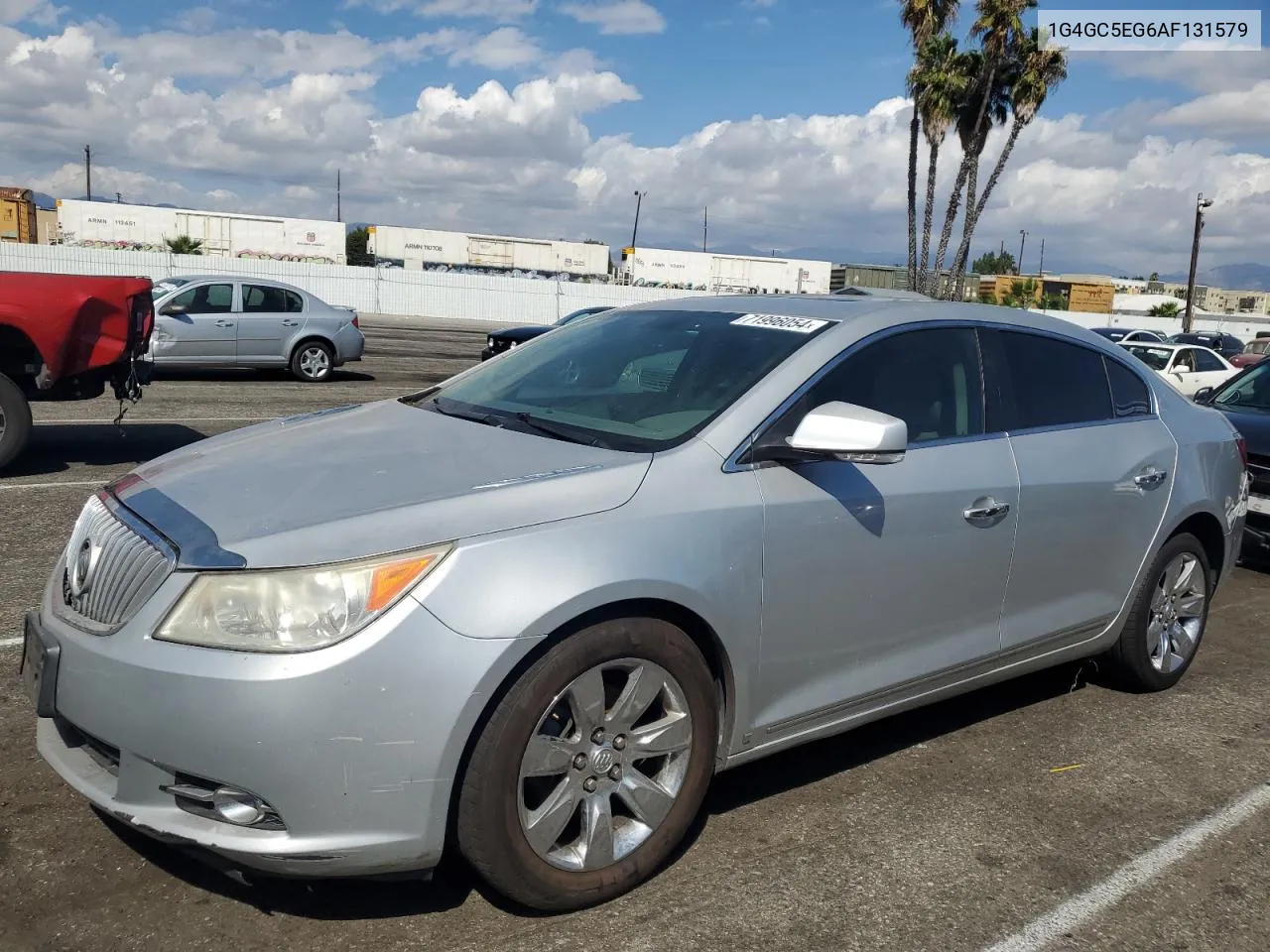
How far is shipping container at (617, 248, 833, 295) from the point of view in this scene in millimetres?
66562

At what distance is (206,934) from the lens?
2.75 m

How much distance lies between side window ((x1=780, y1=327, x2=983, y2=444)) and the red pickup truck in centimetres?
658

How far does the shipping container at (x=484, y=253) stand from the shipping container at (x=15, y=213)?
1836 centimetres

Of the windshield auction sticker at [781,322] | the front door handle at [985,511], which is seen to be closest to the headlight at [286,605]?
the windshield auction sticker at [781,322]

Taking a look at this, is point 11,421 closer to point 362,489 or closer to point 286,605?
point 362,489

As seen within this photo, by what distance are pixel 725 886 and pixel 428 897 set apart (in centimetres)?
82

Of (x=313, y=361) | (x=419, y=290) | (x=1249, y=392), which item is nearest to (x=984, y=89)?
(x=419, y=290)

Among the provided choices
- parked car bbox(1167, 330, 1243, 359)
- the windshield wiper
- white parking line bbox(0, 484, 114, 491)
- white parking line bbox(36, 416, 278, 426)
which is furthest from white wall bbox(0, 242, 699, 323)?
the windshield wiper

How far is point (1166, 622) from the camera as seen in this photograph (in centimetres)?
483

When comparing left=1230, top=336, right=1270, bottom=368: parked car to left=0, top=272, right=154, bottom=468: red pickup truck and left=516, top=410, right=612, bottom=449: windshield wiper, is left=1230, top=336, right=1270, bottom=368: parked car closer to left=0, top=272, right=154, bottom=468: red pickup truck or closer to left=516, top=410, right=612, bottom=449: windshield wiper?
left=0, top=272, right=154, bottom=468: red pickup truck

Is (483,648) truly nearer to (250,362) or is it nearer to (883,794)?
(883,794)

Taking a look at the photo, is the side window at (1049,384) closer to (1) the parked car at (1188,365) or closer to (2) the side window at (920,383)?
(2) the side window at (920,383)

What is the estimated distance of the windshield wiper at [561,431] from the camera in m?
3.29

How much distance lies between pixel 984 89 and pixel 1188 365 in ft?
57.4
